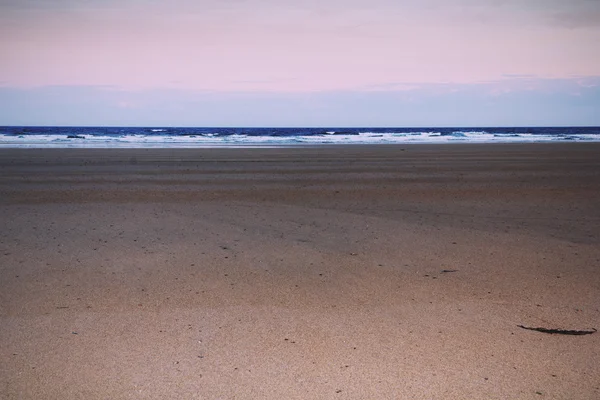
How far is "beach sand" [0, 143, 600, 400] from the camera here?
9.22 ft

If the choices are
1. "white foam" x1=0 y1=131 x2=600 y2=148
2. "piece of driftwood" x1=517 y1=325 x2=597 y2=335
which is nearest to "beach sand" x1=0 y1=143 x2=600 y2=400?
"piece of driftwood" x1=517 y1=325 x2=597 y2=335

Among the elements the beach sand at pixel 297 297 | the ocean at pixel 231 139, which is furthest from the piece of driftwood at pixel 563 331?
the ocean at pixel 231 139

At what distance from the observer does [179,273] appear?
15.7 ft

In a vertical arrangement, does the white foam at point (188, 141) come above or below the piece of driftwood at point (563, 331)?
above

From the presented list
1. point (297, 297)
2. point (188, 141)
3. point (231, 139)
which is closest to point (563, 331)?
point (297, 297)

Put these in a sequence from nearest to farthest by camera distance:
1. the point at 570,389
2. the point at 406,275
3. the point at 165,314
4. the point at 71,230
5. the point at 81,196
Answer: the point at 570,389
the point at 165,314
the point at 406,275
the point at 71,230
the point at 81,196

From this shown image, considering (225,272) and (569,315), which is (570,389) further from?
(225,272)

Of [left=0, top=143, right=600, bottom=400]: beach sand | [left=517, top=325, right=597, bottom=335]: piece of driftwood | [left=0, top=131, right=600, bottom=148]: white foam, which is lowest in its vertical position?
[left=517, top=325, right=597, bottom=335]: piece of driftwood

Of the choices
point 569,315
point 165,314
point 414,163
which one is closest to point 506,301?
point 569,315

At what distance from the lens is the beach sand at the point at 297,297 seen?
2.81 meters

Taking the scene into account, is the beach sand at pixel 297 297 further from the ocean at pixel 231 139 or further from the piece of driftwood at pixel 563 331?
the ocean at pixel 231 139

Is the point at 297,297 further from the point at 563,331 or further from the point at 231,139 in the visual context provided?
the point at 231,139

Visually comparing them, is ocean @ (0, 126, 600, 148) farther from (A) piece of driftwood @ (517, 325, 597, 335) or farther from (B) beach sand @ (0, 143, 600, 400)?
(A) piece of driftwood @ (517, 325, 597, 335)

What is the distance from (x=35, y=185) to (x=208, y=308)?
8630mm
